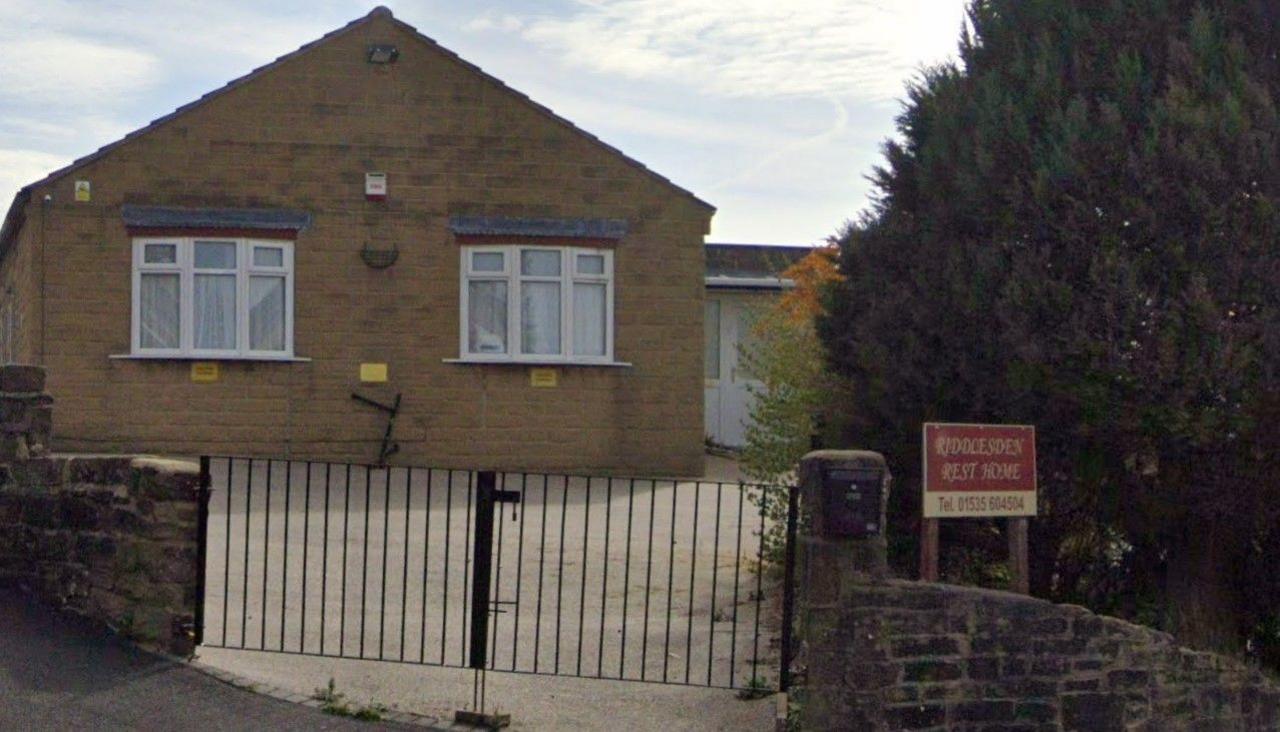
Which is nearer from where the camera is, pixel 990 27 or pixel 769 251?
pixel 990 27

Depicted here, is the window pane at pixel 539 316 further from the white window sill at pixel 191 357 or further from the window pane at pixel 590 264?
the white window sill at pixel 191 357

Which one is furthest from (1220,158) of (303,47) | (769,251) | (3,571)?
(769,251)

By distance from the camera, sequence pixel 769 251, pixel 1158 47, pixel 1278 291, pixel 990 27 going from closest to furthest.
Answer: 1. pixel 1278 291
2. pixel 1158 47
3. pixel 990 27
4. pixel 769 251

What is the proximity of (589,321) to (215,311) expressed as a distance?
449 centimetres

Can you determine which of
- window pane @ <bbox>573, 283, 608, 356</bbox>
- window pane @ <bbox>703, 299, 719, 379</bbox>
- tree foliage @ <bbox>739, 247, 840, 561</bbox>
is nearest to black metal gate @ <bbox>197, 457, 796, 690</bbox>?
tree foliage @ <bbox>739, 247, 840, 561</bbox>

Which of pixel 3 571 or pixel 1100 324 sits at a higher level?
pixel 1100 324

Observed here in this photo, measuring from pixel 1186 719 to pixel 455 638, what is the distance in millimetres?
4236

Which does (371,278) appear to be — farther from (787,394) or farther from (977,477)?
(977,477)

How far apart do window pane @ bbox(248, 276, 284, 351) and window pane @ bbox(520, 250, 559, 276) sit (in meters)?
2.91

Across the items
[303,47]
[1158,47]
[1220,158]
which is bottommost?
[1220,158]

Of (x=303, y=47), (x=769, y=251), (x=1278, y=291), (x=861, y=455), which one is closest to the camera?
(x=861, y=455)

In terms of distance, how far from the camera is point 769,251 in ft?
103

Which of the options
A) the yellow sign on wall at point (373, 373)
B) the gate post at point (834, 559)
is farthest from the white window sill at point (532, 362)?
the gate post at point (834, 559)

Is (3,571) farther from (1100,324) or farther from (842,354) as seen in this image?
(1100,324)
